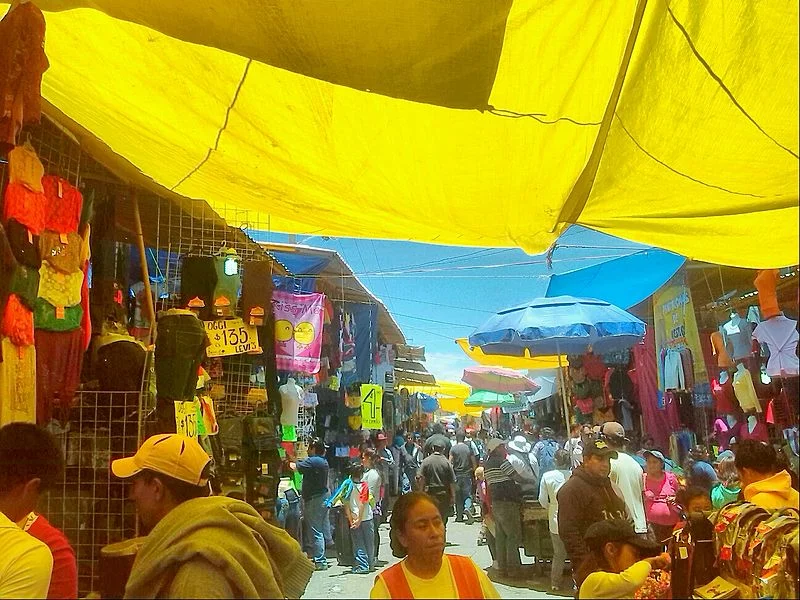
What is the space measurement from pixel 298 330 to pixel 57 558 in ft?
3.66

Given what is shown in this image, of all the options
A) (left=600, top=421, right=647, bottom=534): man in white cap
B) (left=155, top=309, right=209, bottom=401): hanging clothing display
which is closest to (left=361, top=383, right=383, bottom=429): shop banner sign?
(left=155, top=309, right=209, bottom=401): hanging clothing display

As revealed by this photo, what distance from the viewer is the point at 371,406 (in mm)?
1928

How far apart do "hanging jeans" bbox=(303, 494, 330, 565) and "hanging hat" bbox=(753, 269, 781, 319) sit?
1.30m

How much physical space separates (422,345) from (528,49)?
83cm

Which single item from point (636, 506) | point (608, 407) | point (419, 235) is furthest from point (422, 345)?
point (636, 506)

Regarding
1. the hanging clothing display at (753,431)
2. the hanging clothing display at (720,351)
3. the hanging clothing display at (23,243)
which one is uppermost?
the hanging clothing display at (23,243)

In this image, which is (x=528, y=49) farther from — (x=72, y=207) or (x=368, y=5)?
(x=72, y=207)

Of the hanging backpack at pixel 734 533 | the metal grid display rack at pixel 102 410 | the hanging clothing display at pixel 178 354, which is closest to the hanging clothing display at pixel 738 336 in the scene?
the hanging backpack at pixel 734 533

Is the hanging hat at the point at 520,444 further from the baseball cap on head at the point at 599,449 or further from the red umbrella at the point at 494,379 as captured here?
the baseball cap on head at the point at 599,449

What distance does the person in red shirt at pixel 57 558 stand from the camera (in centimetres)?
150

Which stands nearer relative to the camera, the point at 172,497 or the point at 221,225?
the point at 172,497

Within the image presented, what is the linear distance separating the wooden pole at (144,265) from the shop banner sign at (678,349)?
186 centimetres

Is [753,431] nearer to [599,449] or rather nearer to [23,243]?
[599,449]

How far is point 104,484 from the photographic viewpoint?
2262 millimetres
